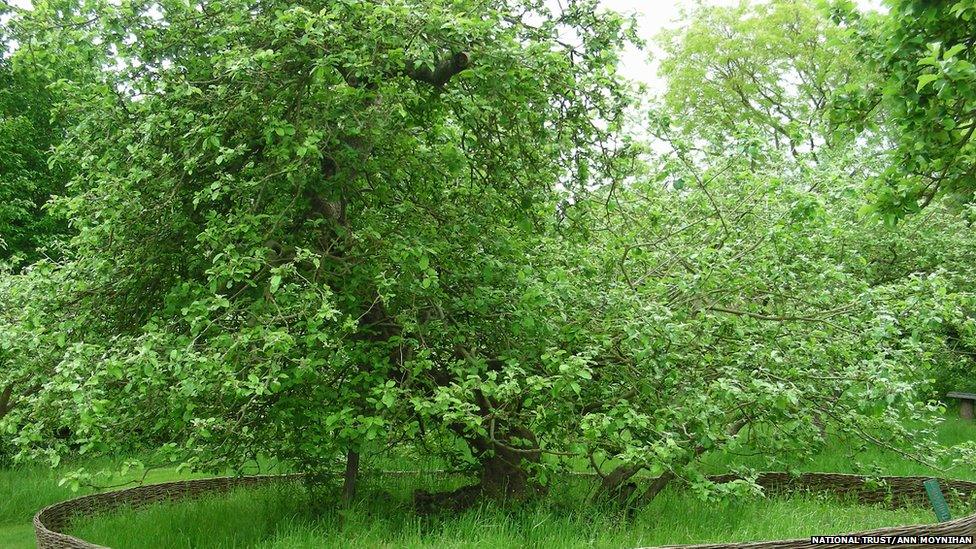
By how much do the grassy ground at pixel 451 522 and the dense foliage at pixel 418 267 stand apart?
0.43 metres

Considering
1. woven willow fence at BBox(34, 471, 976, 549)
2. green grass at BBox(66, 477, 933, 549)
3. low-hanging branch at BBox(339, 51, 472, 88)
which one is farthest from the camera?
woven willow fence at BBox(34, 471, 976, 549)

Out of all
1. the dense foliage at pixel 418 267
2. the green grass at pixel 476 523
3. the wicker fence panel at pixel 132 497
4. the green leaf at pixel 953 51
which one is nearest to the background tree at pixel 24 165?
the wicker fence panel at pixel 132 497

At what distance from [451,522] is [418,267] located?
2.09m

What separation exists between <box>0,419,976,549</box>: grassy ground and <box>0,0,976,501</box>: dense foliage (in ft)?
1.41

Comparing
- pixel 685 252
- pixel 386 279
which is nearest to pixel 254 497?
pixel 386 279

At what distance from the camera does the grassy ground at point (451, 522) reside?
6156 mm

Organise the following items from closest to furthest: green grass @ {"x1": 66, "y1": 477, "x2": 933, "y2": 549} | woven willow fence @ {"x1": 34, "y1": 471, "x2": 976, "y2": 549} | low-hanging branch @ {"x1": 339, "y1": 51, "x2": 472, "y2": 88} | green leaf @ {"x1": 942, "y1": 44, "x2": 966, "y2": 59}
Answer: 1. green leaf @ {"x1": 942, "y1": 44, "x2": 966, "y2": 59}
2. green grass @ {"x1": 66, "y1": 477, "x2": 933, "y2": 549}
3. low-hanging branch @ {"x1": 339, "y1": 51, "x2": 472, "y2": 88}
4. woven willow fence @ {"x1": 34, "y1": 471, "x2": 976, "y2": 549}

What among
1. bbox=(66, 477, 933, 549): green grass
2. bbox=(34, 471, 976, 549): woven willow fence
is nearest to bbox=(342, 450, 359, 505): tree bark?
bbox=(66, 477, 933, 549): green grass

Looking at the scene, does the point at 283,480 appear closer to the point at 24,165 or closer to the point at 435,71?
the point at 435,71

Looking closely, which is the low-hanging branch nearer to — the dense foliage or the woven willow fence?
the dense foliage

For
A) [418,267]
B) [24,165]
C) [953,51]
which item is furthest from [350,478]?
[24,165]

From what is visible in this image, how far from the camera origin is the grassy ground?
20.2 ft

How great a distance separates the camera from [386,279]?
5.97m

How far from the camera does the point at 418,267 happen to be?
6207 millimetres
